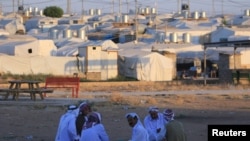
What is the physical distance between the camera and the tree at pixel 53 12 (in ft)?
401

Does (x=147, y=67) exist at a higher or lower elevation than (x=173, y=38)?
lower

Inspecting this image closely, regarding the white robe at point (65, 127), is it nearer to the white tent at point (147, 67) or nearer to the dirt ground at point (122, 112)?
the dirt ground at point (122, 112)

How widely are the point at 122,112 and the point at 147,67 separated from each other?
72.1 ft

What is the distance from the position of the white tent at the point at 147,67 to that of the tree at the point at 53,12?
250 ft

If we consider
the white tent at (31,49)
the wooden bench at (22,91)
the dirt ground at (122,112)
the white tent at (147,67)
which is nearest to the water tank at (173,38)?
the white tent at (147,67)

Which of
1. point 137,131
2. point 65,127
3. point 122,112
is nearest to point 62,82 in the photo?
point 122,112

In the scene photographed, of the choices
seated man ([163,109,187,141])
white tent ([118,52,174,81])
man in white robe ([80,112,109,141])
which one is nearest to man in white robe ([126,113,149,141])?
man in white robe ([80,112,109,141])

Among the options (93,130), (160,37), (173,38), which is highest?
(160,37)

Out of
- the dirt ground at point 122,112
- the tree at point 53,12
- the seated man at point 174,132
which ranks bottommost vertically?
the dirt ground at point 122,112

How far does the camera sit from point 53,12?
4887 inches

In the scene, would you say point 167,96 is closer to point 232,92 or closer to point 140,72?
point 232,92

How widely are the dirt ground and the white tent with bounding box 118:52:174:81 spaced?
13972 millimetres

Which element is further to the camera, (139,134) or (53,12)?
(53,12)

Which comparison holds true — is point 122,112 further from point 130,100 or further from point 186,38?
point 186,38
